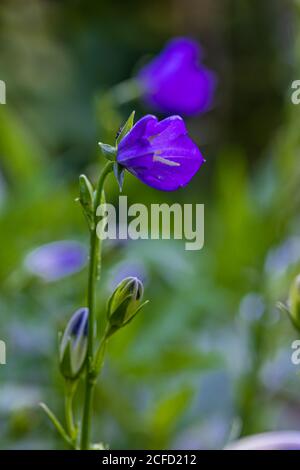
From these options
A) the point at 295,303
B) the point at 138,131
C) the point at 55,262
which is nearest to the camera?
the point at 138,131

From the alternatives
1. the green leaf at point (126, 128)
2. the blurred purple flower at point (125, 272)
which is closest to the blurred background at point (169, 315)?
the blurred purple flower at point (125, 272)

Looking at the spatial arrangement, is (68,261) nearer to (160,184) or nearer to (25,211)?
(25,211)

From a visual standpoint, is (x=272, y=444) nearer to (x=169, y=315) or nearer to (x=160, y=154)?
(x=160, y=154)

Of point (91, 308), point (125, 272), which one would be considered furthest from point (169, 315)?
point (91, 308)

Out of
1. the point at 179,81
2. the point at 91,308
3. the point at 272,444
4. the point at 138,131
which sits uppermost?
the point at 179,81

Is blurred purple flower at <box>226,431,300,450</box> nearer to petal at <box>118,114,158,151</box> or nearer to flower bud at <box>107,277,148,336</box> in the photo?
flower bud at <box>107,277,148,336</box>
